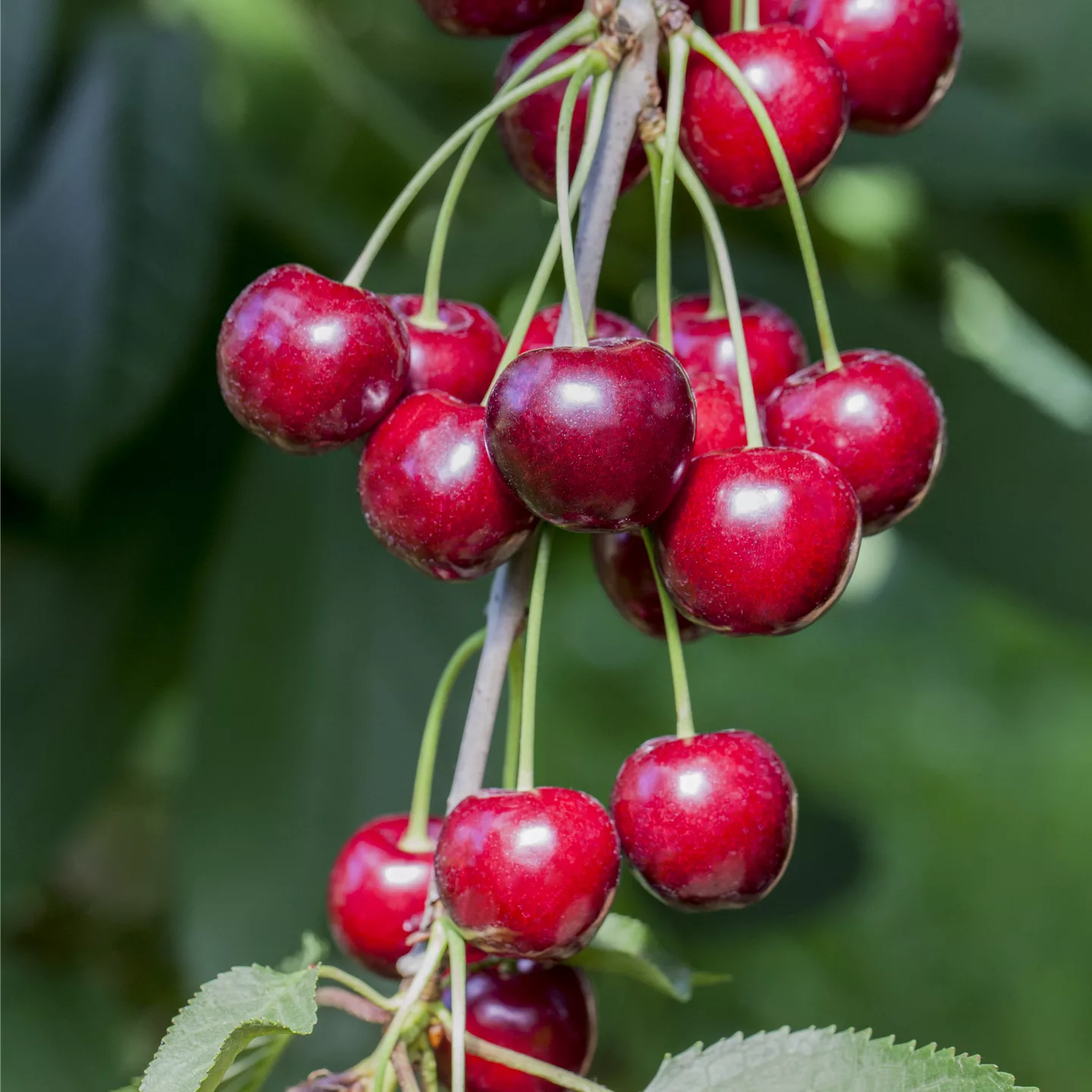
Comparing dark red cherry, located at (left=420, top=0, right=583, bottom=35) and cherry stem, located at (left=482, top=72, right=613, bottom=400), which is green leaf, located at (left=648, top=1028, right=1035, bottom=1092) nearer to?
cherry stem, located at (left=482, top=72, right=613, bottom=400)

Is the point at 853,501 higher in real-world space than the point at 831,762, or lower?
lower

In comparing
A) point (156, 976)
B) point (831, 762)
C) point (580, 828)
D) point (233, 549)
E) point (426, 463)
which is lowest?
point (156, 976)

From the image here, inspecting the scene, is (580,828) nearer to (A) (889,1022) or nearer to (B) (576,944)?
(B) (576,944)

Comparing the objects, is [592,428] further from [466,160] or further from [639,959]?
[639,959]

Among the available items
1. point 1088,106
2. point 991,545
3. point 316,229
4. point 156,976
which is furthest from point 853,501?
point 156,976

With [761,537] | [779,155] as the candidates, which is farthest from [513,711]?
[779,155]

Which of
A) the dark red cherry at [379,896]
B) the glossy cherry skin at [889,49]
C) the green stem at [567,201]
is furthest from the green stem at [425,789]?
the glossy cherry skin at [889,49]

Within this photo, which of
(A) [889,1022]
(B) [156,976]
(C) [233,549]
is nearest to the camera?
(C) [233,549]
